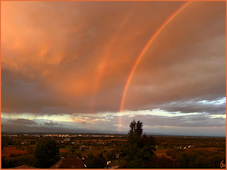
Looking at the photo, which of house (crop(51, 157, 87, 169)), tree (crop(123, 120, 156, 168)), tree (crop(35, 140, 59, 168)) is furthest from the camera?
tree (crop(35, 140, 59, 168))

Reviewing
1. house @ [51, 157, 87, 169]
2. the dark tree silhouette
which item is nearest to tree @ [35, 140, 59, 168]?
house @ [51, 157, 87, 169]

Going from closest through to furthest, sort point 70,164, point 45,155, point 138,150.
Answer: point 138,150 → point 70,164 → point 45,155

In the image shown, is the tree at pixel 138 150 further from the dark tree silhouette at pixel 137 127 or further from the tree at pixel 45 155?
the tree at pixel 45 155

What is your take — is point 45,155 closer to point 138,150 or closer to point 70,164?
point 70,164

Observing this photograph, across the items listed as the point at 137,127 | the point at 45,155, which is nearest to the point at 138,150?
the point at 137,127

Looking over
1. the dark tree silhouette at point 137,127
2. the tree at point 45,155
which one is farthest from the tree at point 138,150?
the tree at point 45,155

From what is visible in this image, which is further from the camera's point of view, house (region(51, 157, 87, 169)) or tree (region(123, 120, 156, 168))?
house (region(51, 157, 87, 169))

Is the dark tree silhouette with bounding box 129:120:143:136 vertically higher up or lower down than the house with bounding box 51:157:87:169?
higher up

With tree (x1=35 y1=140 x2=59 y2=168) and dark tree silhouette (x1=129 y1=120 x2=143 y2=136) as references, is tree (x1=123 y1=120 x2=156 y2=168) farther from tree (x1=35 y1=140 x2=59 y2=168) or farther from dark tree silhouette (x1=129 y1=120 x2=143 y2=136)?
tree (x1=35 y1=140 x2=59 y2=168)

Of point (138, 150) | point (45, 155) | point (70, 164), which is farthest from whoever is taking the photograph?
point (45, 155)
